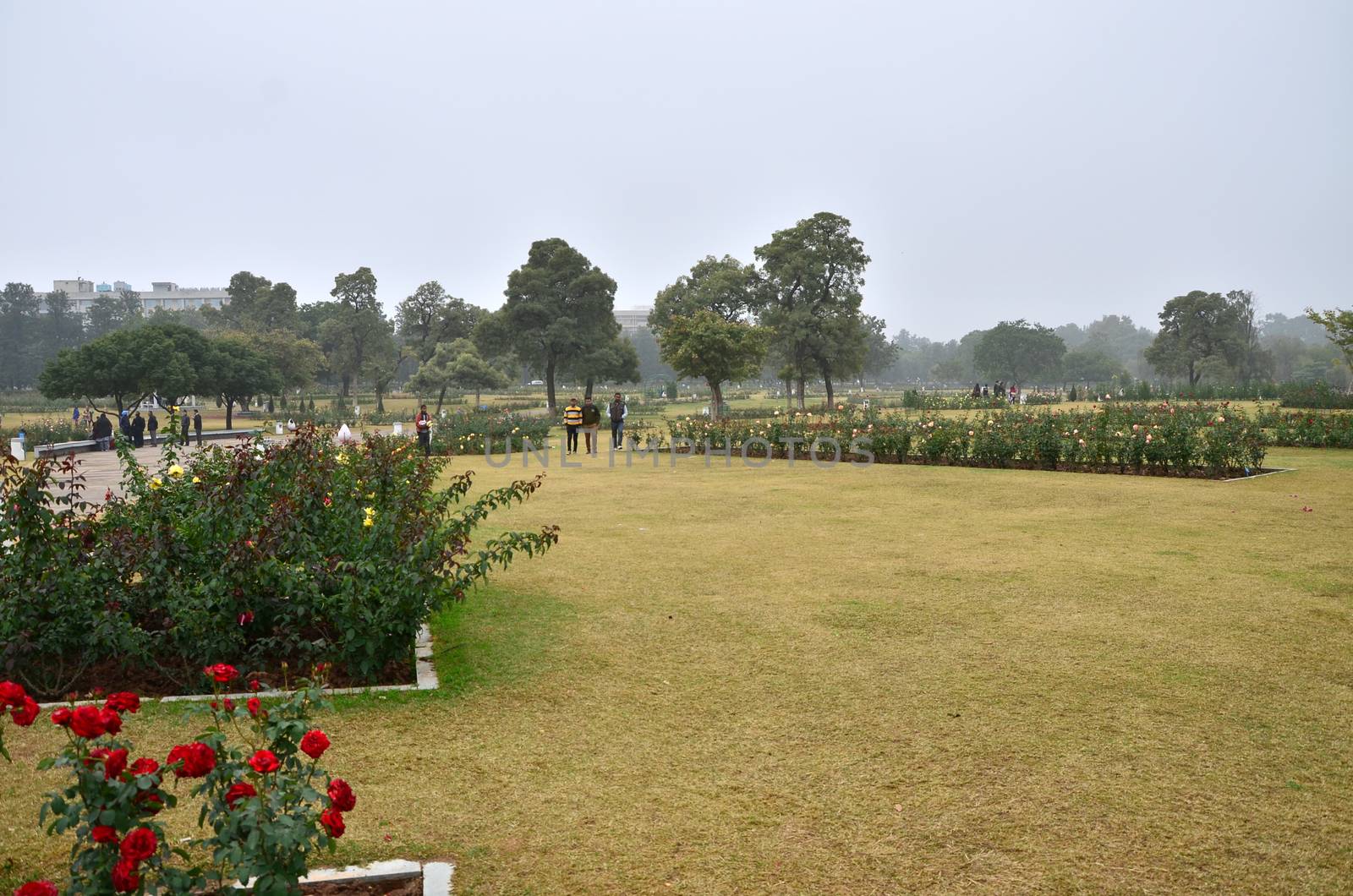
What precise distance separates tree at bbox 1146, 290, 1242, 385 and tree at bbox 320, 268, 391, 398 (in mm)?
49198

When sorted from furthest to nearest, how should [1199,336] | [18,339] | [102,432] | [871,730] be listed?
[18,339], [1199,336], [102,432], [871,730]

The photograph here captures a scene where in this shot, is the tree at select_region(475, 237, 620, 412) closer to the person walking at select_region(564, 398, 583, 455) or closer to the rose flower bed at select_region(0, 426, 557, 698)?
the person walking at select_region(564, 398, 583, 455)

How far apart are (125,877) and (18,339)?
9386 centimetres

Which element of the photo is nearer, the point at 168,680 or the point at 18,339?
the point at 168,680

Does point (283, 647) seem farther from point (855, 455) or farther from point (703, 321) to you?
point (703, 321)

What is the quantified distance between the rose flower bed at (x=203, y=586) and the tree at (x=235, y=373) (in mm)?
35407

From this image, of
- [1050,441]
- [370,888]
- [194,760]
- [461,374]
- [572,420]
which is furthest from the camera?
[461,374]

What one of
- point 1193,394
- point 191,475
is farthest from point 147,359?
point 1193,394

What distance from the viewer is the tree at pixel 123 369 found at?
33344mm

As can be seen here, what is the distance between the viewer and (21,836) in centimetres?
357

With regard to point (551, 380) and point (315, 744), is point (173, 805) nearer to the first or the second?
point (315, 744)

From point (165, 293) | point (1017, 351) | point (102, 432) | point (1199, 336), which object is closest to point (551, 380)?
point (102, 432)

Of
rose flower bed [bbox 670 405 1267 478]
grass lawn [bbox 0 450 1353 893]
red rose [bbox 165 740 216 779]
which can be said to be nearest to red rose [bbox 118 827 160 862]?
red rose [bbox 165 740 216 779]

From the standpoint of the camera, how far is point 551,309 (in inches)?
1731
